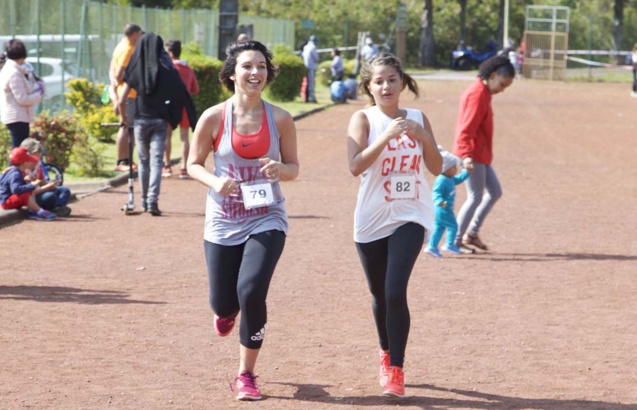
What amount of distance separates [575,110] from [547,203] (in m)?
20.9

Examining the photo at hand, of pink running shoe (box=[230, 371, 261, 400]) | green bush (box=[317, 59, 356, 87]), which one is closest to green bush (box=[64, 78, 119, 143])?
pink running shoe (box=[230, 371, 261, 400])

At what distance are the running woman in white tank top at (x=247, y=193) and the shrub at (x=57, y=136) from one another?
32.8ft

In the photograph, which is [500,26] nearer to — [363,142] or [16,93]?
[16,93]

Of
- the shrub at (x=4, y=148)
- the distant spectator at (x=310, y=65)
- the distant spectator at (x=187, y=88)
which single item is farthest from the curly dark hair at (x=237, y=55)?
the distant spectator at (x=310, y=65)

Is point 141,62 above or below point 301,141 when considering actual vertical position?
above

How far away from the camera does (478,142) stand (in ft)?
35.0

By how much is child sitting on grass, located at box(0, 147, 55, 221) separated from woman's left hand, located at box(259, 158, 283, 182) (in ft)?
22.8

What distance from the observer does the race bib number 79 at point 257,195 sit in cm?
582

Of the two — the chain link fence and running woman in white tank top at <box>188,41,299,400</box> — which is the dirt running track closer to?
running woman in white tank top at <box>188,41,299,400</box>

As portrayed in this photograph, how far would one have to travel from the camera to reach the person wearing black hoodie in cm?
1264

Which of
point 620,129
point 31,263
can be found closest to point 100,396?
point 31,263

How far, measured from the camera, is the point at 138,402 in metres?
5.91

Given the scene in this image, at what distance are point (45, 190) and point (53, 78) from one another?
34.6 feet

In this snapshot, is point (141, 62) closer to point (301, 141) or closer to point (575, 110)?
point (301, 141)
